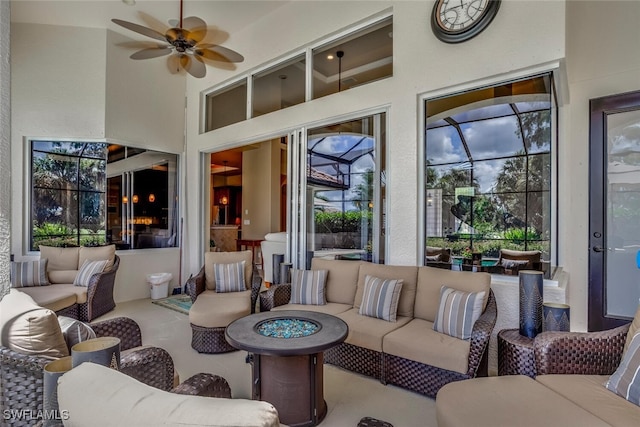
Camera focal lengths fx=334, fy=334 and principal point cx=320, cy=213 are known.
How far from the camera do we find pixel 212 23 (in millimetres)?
5449

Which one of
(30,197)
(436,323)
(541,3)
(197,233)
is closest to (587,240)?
(436,323)

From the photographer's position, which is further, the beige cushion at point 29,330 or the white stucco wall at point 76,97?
the white stucco wall at point 76,97

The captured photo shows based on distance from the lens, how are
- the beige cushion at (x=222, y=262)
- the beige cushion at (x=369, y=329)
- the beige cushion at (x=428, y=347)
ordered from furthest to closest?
the beige cushion at (x=222, y=262) < the beige cushion at (x=369, y=329) < the beige cushion at (x=428, y=347)

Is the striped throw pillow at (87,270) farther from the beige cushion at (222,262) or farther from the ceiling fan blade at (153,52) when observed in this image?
the ceiling fan blade at (153,52)

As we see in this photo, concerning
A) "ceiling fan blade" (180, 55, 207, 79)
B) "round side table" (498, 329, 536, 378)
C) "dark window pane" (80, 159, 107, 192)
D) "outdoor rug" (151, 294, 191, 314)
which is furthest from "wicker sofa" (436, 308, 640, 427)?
"dark window pane" (80, 159, 107, 192)

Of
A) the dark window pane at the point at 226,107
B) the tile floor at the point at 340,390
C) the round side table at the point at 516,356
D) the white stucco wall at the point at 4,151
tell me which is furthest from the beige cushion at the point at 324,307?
the dark window pane at the point at 226,107

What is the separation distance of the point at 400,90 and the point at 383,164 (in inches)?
33.1

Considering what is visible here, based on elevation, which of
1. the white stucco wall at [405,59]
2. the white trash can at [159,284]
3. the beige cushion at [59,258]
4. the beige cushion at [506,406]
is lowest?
the white trash can at [159,284]

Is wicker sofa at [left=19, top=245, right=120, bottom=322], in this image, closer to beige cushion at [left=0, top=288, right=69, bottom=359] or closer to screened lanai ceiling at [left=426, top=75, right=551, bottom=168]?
beige cushion at [left=0, top=288, right=69, bottom=359]

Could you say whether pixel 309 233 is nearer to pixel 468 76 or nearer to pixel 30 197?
pixel 468 76

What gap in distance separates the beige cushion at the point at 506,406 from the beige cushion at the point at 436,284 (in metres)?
1.04

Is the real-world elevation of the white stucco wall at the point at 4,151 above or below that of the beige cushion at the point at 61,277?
above

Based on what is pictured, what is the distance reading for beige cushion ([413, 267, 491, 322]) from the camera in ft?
9.37

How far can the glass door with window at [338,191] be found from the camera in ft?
13.4
